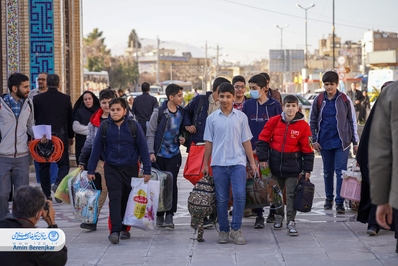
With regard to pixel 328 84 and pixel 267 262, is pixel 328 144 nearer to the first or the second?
pixel 328 84

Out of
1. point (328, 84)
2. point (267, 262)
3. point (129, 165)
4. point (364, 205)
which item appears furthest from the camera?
point (328, 84)

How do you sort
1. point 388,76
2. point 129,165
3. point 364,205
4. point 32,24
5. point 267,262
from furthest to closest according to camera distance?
point 388,76, point 32,24, point 129,165, point 364,205, point 267,262

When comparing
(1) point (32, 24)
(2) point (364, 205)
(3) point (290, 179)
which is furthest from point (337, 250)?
(1) point (32, 24)

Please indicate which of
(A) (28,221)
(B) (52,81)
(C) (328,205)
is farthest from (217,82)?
(A) (28,221)

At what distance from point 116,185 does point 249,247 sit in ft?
5.32

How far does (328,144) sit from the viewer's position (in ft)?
35.1

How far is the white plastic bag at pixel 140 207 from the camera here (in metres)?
9.01

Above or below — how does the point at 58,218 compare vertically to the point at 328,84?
below

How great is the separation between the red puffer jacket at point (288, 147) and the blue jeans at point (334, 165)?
4.95ft

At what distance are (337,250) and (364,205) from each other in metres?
0.56

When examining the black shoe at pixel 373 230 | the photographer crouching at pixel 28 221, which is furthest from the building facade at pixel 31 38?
the photographer crouching at pixel 28 221

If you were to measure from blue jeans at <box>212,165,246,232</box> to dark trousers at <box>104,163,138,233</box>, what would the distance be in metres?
1.00

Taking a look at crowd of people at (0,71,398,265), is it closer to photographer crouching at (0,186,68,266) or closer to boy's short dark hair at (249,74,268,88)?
boy's short dark hair at (249,74,268,88)

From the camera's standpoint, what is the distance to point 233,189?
870cm
